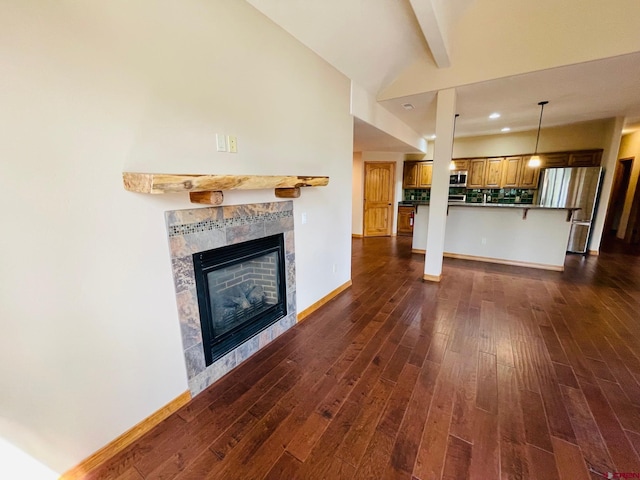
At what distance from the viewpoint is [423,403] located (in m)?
1.71

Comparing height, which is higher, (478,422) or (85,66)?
(85,66)

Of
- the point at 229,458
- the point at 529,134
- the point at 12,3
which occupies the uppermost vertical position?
the point at 529,134

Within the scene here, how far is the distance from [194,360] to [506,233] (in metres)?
5.23

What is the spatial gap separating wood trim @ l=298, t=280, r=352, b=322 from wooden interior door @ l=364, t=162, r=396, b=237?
404 centimetres

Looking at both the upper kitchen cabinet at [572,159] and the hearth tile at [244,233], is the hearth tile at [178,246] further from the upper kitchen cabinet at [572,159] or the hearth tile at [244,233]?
the upper kitchen cabinet at [572,159]

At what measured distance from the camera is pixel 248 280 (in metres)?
2.28

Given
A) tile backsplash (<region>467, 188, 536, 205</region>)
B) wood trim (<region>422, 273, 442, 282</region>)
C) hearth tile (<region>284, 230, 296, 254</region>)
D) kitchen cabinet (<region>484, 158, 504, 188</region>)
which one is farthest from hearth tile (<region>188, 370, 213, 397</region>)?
tile backsplash (<region>467, 188, 536, 205</region>)

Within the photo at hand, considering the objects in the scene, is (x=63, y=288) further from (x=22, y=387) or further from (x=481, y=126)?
(x=481, y=126)

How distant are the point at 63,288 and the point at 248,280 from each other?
123 cm

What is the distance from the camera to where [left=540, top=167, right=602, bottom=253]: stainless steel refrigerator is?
5051 mm

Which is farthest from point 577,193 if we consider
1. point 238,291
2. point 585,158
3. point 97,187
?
point 97,187

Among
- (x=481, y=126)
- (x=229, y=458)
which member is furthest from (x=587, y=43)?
(x=229, y=458)

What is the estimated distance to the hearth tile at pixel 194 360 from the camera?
1718mm

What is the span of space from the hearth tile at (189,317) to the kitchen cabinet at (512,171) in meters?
7.30
